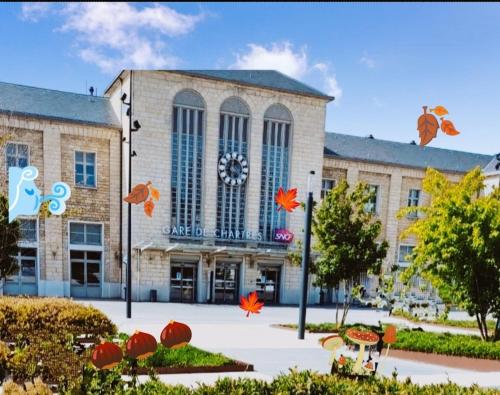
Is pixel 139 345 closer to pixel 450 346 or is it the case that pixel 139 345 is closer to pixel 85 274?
pixel 450 346

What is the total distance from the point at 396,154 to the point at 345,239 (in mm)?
12719

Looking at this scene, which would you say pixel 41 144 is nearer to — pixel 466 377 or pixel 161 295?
pixel 161 295

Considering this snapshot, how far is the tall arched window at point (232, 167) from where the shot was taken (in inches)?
649

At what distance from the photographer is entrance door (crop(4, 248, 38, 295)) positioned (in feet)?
48.7

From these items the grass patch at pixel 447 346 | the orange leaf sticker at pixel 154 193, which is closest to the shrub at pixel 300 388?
the grass patch at pixel 447 346

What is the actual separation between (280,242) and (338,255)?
6886 millimetres

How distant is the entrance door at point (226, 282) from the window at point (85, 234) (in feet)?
16.9

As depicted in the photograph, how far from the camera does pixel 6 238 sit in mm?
9039

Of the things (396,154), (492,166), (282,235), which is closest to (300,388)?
(282,235)

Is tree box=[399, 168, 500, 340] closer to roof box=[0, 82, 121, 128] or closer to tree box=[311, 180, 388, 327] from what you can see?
tree box=[311, 180, 388, 327]

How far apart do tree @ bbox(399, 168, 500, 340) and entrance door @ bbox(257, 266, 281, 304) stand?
865 cm

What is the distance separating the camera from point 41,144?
14.7 metres

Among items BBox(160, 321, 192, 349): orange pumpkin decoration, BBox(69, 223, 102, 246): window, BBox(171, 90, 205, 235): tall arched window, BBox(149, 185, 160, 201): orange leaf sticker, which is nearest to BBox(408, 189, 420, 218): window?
BBox(171, 90, 205, 235): tall arched window

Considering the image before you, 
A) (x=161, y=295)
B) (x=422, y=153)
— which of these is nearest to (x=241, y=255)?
(x=161, y=295)
